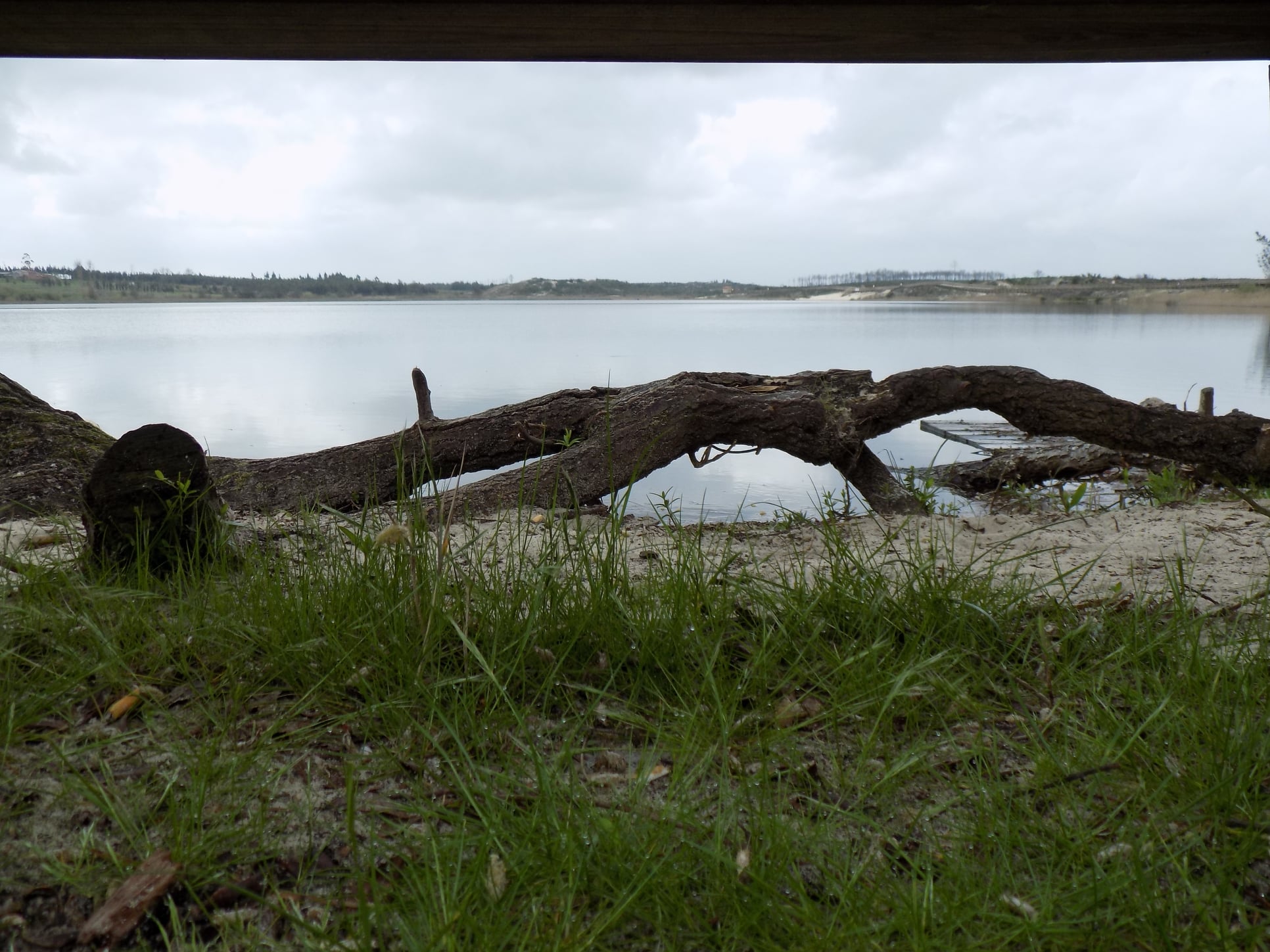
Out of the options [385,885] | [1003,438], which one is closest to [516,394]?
[1003,438]

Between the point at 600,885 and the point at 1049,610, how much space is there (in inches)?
58.1

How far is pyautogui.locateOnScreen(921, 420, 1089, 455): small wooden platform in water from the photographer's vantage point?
637 centimetres

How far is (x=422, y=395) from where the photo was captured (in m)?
3.98

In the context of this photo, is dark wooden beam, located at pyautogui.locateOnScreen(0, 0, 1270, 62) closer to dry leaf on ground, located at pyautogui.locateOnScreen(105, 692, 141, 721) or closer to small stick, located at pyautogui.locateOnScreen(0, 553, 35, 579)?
small stick, located at pyautogui.locateOnScreen(0, 553, 35, 579)

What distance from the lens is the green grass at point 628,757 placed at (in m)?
1.17

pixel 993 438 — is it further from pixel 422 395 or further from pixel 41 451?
pixel 41 451

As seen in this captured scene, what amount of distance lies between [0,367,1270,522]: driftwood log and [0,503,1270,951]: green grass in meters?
1.75

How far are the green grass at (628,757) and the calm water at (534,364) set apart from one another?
624 millimetres

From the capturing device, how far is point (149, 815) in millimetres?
1349

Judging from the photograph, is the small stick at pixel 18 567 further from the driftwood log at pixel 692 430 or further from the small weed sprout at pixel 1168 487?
the small weed sprout at pixel 1168 487

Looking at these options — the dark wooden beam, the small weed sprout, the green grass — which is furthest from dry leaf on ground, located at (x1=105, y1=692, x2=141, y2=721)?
the small weed sprout

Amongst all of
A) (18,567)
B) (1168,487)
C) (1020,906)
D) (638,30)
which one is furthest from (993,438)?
(18,567)

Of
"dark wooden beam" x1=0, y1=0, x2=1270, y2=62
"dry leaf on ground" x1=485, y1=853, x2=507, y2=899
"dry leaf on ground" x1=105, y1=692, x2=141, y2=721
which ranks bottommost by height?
"dry leaf on ground" x1=485, y1=853, x2=507, y2=899

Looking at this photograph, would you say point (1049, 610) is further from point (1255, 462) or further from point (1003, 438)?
point (1003, 438)
